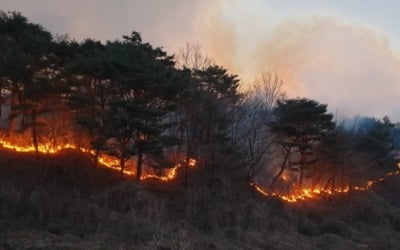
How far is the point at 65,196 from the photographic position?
1928 centimetres

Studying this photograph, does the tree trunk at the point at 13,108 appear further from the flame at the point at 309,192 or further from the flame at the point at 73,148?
the flame at the point at 309,192

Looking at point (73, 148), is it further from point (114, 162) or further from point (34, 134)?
point (114, 162)

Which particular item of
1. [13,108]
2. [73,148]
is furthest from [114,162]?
[13,108]

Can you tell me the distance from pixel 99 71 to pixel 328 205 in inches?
840

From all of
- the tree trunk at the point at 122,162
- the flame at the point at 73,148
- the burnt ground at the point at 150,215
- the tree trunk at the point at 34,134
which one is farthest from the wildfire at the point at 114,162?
the burnt ground at the point at 150,215

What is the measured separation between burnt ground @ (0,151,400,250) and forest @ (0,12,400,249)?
0.09m

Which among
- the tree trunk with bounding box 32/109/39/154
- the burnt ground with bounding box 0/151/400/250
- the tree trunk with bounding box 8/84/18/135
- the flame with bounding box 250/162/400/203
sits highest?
the tree trunk with bounding box 8/84/18/135

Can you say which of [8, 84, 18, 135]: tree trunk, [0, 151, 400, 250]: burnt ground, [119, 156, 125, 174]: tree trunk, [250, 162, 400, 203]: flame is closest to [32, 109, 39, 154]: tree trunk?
[0, 151, 400, 250]: burnt ground

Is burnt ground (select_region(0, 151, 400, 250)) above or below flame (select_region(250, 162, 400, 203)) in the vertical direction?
below

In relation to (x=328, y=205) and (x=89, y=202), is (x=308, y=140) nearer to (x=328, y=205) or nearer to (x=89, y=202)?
(x=328, y=205)

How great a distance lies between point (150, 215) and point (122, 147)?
189 inches

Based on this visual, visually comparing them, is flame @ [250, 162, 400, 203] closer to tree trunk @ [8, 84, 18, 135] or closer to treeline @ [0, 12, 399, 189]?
treeline @ [0, 12, 399, 189]

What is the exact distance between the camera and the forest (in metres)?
17.7

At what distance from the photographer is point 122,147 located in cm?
2312
